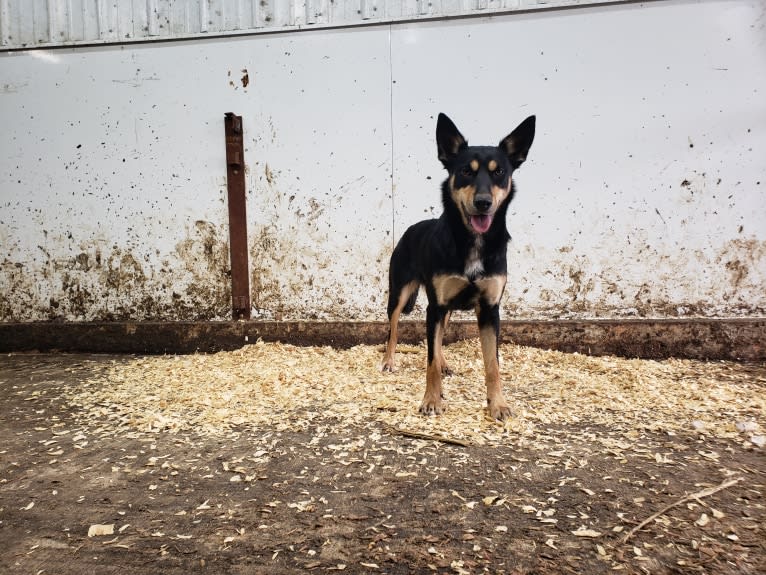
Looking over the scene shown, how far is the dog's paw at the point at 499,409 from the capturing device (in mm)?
2779

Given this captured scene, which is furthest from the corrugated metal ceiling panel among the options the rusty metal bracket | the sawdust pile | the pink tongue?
the sawdust pile

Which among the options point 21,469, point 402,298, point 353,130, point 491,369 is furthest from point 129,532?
point 353,130

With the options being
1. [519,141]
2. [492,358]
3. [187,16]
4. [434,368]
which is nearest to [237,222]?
[187,16]

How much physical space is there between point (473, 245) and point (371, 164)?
207cm

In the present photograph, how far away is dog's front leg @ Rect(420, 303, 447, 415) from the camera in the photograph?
2896 millimetres

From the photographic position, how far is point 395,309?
12.9ft

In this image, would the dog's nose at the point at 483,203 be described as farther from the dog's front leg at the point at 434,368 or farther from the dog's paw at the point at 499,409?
the dog's paw at the point at 499,409

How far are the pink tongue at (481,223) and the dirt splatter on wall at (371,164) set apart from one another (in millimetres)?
1721

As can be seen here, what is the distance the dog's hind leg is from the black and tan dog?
71cm

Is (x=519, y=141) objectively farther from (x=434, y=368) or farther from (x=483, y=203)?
(x=434, y=368)

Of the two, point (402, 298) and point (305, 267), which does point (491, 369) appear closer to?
point (402, 298)

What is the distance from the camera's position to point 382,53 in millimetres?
4504

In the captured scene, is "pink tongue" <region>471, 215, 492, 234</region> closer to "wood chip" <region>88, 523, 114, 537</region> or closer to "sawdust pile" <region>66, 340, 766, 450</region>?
"sawdust pile" <region>66, 340, 766, 450</region>

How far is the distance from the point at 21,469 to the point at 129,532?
3.19ft
